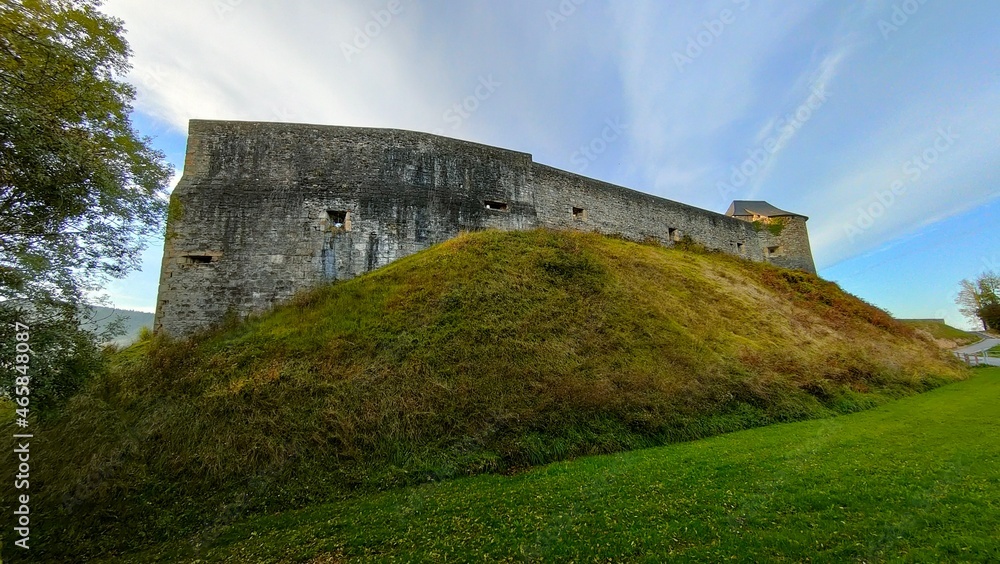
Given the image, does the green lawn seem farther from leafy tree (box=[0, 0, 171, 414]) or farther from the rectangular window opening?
the rectangular window opening

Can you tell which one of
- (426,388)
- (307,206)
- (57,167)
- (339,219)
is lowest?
(426,388)

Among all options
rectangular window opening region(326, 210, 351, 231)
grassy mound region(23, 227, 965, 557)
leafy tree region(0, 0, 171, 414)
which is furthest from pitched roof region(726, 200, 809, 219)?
leafy tree region(0, 0, 171, 414)

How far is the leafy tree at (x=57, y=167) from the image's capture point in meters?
4.39

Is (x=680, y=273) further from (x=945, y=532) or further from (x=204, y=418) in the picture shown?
(x=204, y=418)

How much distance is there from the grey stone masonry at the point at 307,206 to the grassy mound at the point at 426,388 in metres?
1.19

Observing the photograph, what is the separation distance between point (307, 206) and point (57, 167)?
727 cm

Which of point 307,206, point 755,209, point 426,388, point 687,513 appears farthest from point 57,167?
point 755,209

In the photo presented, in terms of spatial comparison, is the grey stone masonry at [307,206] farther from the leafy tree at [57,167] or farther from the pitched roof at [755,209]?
the pitched roof at [755,209]

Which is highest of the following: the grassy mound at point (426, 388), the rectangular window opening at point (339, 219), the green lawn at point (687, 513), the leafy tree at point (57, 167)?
the rectangular window opening at point (339, 219)

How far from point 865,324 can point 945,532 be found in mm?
17566

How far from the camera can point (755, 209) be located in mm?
28172

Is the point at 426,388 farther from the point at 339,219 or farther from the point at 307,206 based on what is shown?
the point at 307,206

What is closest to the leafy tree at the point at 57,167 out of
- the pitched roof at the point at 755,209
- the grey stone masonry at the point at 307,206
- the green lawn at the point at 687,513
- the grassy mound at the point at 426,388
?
the grassy mound at the point at 426,388

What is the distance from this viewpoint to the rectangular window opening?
12.1 metres
